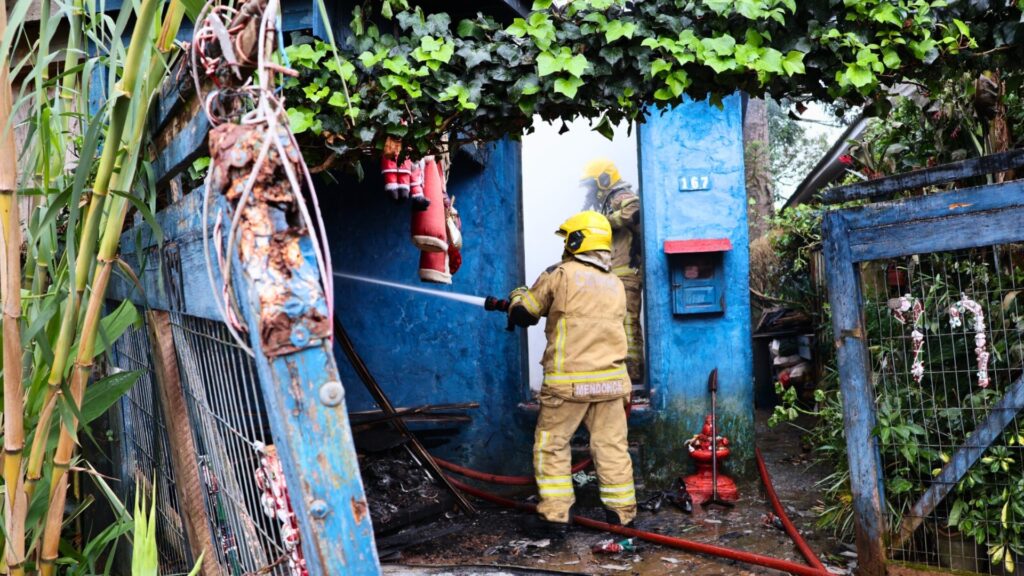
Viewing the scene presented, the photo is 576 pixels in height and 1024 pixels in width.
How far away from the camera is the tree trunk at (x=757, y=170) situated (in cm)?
1472

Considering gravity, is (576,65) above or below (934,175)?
above

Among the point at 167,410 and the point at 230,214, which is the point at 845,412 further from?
the point at 230,214

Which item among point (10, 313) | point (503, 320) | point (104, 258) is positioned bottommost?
point (10, 313)

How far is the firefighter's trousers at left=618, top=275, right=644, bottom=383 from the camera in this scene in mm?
7816

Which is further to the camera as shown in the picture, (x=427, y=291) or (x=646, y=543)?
(x=427, y=291)

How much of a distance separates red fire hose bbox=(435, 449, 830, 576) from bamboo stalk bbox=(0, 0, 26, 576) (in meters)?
3.79

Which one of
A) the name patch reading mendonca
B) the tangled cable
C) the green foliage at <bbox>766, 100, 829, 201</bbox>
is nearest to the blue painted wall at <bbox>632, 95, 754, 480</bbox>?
the name patch reading mendonca

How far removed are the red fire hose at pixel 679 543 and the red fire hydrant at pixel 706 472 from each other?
3.08 feet

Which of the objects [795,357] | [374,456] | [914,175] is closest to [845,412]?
[914,175]

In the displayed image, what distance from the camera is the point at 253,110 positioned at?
1307 mm

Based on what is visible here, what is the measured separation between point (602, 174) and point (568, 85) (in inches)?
189

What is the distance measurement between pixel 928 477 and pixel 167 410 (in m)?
3.83

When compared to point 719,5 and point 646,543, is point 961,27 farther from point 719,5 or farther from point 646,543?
point 646,543

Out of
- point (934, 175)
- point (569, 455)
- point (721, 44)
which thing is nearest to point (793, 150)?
point (569, 455)
